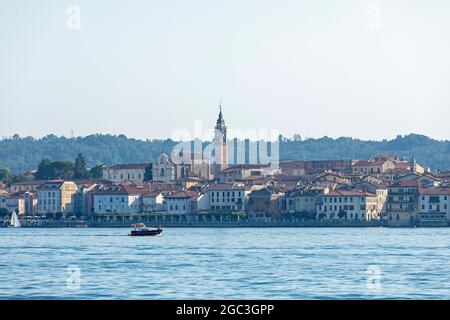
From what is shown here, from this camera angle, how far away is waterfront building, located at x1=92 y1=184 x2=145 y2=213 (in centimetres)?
4828

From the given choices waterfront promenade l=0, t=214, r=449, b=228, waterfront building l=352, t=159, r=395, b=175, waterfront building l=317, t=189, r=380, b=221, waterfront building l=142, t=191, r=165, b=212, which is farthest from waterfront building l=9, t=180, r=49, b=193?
waterfront building l=317, t=189, r=380, b=221

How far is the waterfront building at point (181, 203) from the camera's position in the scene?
46.9 meters

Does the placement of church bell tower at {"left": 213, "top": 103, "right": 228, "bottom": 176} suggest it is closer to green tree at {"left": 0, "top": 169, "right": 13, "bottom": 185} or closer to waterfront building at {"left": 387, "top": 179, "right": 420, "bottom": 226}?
waterfront building at {"left": 387, "top": 179, "right": 420, "bottom": 226}

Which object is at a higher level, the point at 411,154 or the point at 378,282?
the point at 411,154

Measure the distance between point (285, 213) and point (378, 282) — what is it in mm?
35342

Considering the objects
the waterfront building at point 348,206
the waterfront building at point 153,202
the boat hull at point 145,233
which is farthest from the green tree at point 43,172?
the boat hull at point 145,233

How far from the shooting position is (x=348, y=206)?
147ft

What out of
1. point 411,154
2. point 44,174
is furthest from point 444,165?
point 44,174

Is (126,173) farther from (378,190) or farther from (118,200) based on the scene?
(378,190)

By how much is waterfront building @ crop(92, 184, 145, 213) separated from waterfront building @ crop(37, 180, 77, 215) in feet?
4.72

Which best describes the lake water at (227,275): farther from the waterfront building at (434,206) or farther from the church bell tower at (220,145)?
the church bell tower at (220,145)
